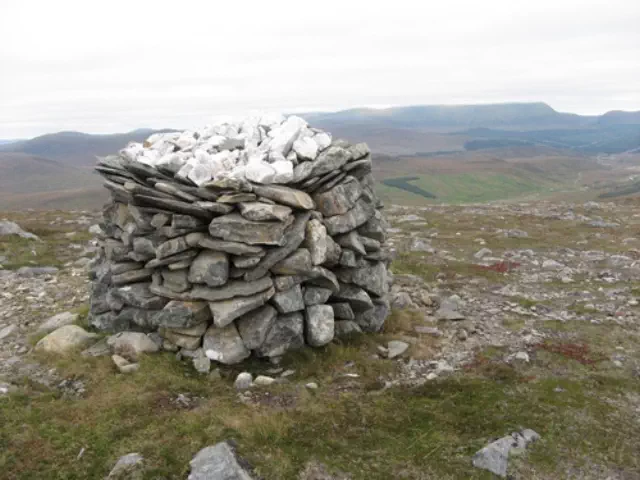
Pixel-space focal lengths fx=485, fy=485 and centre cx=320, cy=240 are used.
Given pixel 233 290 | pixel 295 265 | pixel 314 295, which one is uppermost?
pixel 295 265

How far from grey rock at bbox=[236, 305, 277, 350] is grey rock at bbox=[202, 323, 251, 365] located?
18cm

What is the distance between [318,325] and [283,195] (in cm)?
398

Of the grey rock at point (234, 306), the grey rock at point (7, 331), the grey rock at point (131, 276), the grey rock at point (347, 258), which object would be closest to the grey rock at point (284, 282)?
the grey rock at point (234, 306)

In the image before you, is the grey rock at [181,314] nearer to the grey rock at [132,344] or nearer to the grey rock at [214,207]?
the grey rock at [132,344]

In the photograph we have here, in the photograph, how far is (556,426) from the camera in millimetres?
10891

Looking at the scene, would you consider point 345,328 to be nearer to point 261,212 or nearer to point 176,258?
point 261,212

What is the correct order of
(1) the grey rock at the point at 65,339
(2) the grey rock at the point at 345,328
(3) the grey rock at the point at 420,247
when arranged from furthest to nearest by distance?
(3) the grey rock at the point at 420,247 → (2) the grey rock at the point at 345,328 → (1) the grey rock at the point at 65,339

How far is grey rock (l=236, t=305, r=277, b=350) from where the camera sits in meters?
13.7

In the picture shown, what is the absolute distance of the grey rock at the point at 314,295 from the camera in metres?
14.6

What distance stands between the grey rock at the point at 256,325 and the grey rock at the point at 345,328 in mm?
2456

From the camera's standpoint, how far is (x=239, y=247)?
13219mm

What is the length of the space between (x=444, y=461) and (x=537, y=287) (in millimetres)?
14573

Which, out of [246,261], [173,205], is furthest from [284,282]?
[173,205]

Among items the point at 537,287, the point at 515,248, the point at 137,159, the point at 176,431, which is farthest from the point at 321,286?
the point at 515,248
